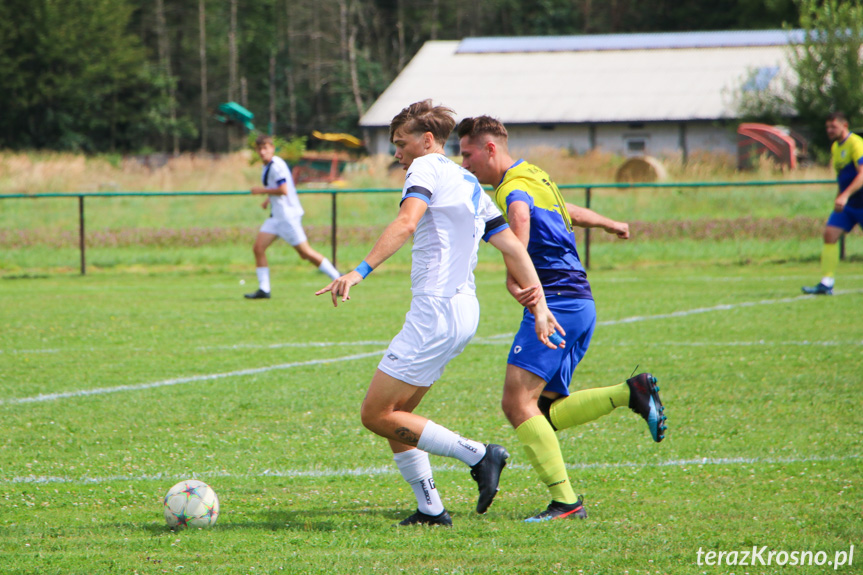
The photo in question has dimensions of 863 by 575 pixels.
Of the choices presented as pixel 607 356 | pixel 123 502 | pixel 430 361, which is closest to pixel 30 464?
pixel 123 502

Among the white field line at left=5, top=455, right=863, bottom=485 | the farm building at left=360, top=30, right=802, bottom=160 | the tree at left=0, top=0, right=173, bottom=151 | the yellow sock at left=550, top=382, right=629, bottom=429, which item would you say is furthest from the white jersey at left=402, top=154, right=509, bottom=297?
the tree at left=0, top=0, right=173, bottom=151

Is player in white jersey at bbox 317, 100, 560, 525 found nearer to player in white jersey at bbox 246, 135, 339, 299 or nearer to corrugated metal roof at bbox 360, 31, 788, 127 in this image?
player in white jersey at bbox 246, 135, 339, 299

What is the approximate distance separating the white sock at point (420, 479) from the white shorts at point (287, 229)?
9.01 m

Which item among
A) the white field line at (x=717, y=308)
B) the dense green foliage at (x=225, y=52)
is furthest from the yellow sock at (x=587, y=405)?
the dense green foliage at (x=225, y=52)

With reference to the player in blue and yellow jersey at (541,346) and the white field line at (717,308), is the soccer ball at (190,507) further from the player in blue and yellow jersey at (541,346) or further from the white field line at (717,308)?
the white field line at (717,308)

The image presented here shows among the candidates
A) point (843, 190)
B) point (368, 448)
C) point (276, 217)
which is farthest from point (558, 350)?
point (843, 190)

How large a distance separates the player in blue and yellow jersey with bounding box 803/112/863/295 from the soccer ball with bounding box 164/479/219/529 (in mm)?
10028

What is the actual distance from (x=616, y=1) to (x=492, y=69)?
70.7 ft

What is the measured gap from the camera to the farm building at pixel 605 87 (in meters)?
41.1

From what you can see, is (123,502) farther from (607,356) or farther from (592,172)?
(592,172)

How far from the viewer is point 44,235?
1869cm

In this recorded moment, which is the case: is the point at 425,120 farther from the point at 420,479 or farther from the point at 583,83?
the point at 583,83

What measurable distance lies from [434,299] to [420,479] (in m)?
0.87

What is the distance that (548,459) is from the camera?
4207 millimetres
